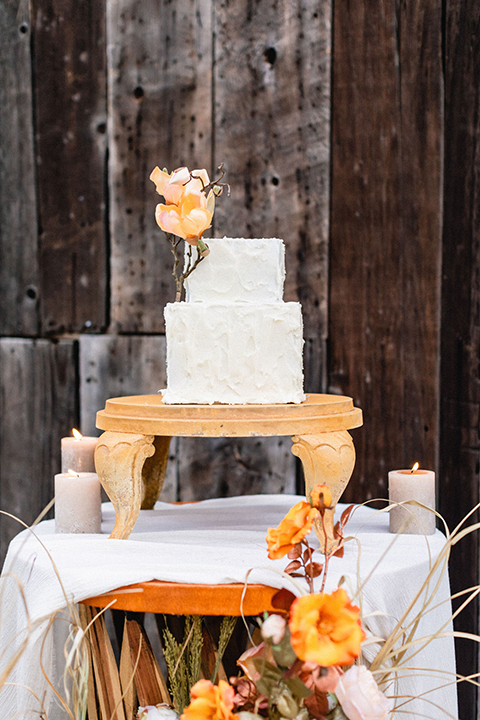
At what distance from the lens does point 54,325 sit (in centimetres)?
177

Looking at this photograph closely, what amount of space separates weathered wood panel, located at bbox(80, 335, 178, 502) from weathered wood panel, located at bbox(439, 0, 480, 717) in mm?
708

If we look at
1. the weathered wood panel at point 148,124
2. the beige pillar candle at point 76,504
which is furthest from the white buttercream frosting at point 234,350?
the weathered wood panel at point 148,124

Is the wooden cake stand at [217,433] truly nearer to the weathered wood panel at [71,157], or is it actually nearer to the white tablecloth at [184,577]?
the white tablecloth at [184,577]

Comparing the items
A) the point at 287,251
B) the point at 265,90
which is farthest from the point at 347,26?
the point at 287,251

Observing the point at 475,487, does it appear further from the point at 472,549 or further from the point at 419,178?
the point at 419,178

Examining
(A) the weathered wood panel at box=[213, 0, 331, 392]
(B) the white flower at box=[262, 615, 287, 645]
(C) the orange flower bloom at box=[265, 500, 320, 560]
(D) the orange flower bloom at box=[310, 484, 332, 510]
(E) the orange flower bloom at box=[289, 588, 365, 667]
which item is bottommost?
(B) the white flower at box=[262, 615, 287, 645]

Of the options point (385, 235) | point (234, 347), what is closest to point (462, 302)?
point (385, 235)

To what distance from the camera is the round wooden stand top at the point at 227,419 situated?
1021mm

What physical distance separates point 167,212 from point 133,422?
37cm

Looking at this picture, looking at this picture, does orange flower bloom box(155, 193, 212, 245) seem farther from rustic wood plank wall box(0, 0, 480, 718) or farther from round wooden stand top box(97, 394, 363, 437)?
rustic wood plank wall box(0, 0, 480, 718)

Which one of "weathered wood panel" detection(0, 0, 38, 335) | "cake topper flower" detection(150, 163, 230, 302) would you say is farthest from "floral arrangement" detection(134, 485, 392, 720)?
"weathered wood panel" detection(0, 0, 38, 335)

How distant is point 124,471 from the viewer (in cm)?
107

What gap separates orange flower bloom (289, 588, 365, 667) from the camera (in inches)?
23.3

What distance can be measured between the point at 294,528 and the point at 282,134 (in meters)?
1.26
